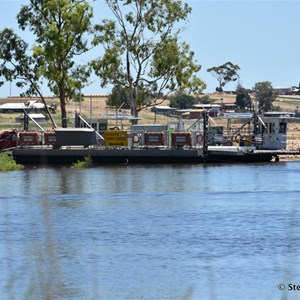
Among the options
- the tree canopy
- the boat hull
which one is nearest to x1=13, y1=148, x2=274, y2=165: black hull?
the boat hull

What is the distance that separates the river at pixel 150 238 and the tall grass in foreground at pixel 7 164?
24.9 feet

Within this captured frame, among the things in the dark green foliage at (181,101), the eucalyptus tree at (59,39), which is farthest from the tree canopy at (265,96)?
the eucalyptus tree at (59,39)

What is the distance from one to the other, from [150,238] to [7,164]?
32473mm

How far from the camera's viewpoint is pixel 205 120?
7019 cm

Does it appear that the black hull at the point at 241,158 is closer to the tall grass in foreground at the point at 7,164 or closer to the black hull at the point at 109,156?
the black hull at the point at 109,156

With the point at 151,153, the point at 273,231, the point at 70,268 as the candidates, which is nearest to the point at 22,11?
the point at 151,153

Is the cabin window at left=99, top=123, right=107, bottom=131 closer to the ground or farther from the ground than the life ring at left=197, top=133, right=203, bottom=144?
farther from the ground

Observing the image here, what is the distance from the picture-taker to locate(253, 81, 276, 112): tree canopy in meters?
179

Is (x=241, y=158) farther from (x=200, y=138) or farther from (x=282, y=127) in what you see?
(x=282, y=127)

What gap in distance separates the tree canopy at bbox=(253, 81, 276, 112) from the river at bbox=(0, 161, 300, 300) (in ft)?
398

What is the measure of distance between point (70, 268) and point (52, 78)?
→ 2145 inches

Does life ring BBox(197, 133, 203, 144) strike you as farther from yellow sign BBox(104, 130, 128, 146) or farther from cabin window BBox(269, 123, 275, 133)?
cabin window BBox(269, 123, 275, 133)

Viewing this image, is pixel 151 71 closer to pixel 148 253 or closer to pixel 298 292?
pixel 148 253

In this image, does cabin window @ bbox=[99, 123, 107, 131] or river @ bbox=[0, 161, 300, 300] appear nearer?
river @ bbox=[0, 161, 300, 300]
